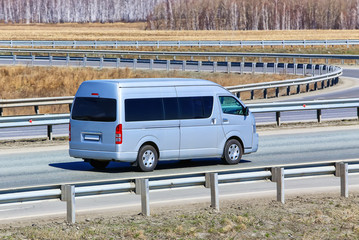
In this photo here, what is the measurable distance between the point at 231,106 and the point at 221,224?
613 centimetres

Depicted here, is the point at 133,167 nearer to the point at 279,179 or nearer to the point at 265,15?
the point at 279,179

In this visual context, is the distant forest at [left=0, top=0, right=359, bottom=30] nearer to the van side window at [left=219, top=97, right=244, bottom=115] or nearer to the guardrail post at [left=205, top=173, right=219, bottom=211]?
the van side window at [left=219, top=97, right=244, bottom=115]

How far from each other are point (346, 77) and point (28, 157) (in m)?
31.3

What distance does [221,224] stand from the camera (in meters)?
10.9

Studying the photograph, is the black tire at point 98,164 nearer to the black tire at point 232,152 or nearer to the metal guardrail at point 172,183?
the black tire at point 232,152

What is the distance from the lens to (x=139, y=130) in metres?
15.2

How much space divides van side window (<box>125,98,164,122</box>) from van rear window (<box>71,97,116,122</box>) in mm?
299

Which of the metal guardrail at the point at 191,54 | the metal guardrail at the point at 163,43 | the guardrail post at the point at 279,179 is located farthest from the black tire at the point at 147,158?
the metal guardrail at the point at 163,43

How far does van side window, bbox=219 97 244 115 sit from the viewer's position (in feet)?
54.7

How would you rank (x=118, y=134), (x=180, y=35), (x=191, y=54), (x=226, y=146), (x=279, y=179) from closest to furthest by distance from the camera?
(x=279, y=179) < (x=118, y=134) < (x=226, y=146) < (x=191, y=54) < (x=180, y=35)

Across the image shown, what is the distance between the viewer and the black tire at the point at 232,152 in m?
16.4

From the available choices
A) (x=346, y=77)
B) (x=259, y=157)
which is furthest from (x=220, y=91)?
(x=346, y=77)

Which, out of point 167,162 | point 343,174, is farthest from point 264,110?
point 343,174

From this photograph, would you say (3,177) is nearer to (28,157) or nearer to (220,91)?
(28,157)
